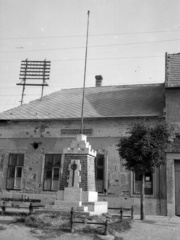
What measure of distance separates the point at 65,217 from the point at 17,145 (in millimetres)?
8597

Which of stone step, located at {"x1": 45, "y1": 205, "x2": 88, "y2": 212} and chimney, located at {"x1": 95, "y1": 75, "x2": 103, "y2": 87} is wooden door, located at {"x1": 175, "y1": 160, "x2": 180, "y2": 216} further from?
chimney, located at {"x1": 95, "y1": 75, "x2": 103, "y2": 87}

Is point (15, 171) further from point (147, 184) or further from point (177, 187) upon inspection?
point (177, 187)

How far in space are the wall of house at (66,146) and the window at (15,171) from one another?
0.80ft

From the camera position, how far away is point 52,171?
16750 mm

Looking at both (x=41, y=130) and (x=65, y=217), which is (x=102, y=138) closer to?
(x=41, y=130)

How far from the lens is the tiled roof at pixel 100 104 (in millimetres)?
16797

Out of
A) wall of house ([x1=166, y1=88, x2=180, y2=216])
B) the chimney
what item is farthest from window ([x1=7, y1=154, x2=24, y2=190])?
the chimney

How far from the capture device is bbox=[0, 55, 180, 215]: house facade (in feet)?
49.9

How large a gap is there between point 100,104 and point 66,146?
11.3 feet

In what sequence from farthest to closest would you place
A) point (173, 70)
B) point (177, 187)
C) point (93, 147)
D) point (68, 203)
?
point (173, 70) < point (93, 147) < point (177, 187) < point (68, 203)

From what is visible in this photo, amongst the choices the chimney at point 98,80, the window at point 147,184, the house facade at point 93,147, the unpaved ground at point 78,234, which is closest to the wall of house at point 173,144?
the house facade at point 93,147

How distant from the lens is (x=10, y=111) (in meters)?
18.8

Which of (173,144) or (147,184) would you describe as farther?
(147,184)

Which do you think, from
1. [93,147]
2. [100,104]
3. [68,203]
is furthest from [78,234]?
[100,104]
